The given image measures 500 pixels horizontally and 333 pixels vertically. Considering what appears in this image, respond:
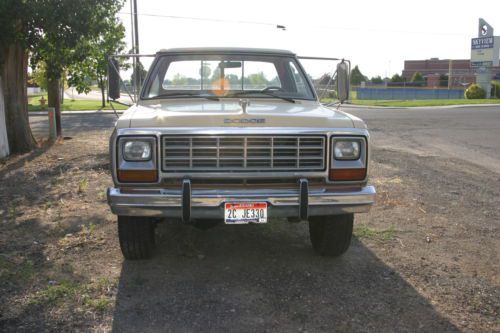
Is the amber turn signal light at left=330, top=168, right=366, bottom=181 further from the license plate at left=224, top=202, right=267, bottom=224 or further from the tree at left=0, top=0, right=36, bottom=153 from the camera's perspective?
the tree at left=0, top=0, right=36, bottom=153

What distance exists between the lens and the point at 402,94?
56.1 metres

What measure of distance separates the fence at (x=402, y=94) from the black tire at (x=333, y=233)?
51.2 m

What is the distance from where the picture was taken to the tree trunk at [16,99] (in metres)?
10.3

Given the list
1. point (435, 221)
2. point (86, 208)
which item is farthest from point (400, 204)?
point (86, 208)

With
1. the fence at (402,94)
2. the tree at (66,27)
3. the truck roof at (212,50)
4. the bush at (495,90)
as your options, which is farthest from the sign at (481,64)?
the truck roof at (212,50)

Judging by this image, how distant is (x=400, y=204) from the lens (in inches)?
264

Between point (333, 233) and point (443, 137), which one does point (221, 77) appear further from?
point (443, 137)

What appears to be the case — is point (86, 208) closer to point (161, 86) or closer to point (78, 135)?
point (161, 86)

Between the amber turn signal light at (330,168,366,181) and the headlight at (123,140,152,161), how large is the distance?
4.61 ft

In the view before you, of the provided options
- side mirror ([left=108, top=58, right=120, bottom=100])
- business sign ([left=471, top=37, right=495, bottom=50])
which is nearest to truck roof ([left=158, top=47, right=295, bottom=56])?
side mirror ([left=108, top=58, right=120, bottom=100])

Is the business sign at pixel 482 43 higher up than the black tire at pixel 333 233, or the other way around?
the business sign at pixel 482 43

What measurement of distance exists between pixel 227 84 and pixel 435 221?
113 inches

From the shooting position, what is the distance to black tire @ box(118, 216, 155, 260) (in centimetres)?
427

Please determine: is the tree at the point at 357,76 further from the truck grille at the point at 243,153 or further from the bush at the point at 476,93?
the truck grille at the point at 243,153
